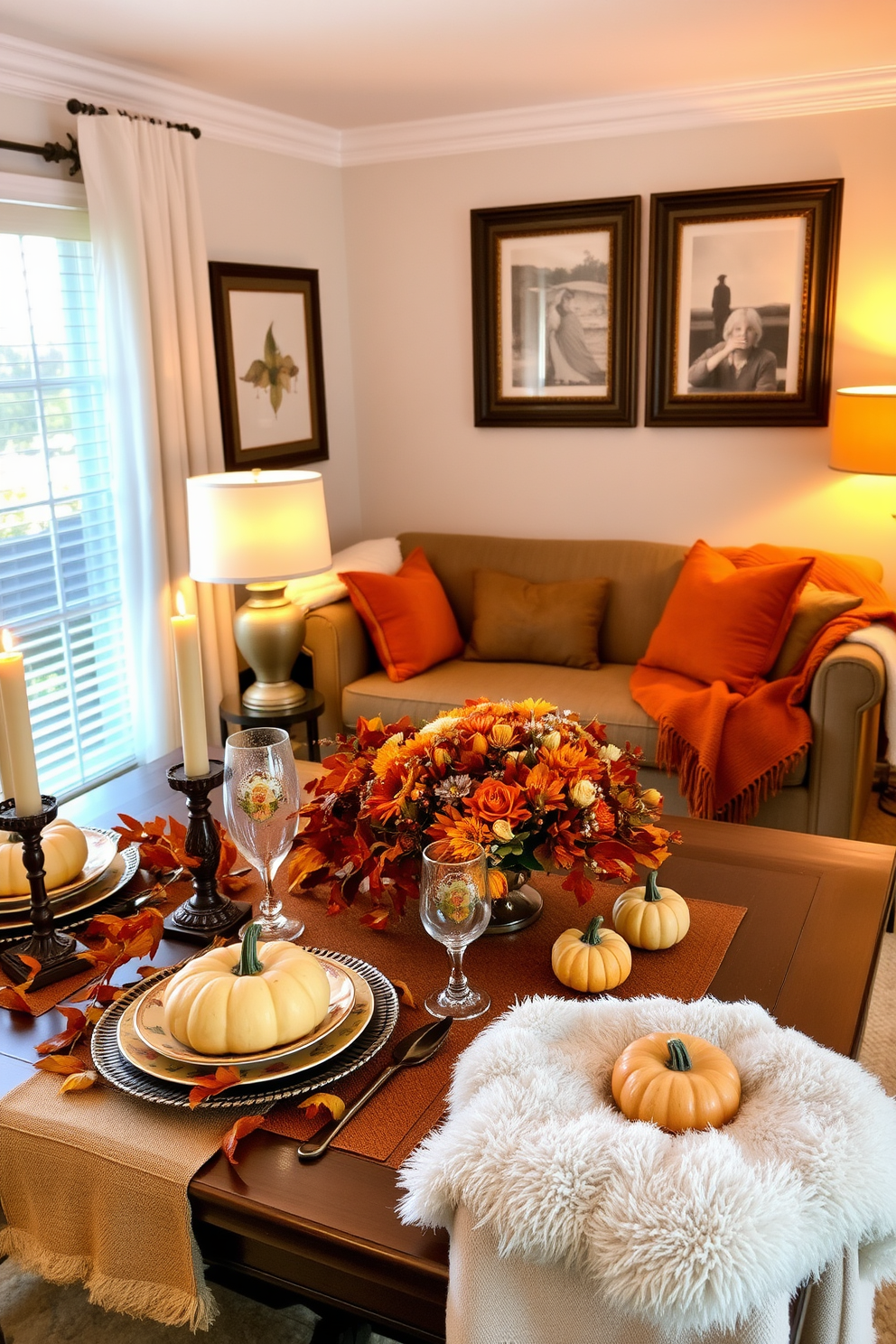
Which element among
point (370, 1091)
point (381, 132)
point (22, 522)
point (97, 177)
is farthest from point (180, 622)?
point (381, 132)

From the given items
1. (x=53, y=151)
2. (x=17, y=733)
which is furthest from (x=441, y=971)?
(x=53, y=151)

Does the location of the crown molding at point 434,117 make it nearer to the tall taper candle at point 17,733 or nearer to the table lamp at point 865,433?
the table lamp at point 865,433

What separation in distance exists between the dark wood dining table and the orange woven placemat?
2 centimetres

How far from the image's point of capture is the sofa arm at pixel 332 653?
12.0ft

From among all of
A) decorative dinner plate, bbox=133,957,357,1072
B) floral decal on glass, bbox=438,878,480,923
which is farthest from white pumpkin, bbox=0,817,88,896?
floral decal on glass, bbox=438,878,480,923

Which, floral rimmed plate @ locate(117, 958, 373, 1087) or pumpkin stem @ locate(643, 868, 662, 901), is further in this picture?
pumpkin stem @ locate(643, 868, 662, 901)

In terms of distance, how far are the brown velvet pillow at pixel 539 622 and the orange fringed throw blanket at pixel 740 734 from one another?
1.86 feet

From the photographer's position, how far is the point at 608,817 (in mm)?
1456

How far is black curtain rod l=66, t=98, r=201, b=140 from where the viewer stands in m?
2.97

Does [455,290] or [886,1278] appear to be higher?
[455,290]

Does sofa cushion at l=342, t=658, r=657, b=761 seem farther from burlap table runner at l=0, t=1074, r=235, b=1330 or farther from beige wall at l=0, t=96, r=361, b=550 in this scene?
burlap table runner at l=0, t=1074, r=235, b=1330

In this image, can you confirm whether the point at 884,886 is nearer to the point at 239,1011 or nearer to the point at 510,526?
the point at 239,1011

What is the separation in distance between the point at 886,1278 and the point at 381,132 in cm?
415

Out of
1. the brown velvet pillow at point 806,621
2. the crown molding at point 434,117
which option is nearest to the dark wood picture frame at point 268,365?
the crown molding at point 434,117
